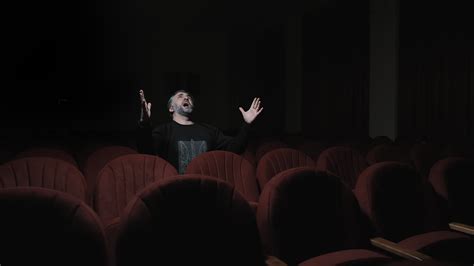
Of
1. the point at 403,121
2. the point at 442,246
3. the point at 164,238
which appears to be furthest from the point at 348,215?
the point at 403,121

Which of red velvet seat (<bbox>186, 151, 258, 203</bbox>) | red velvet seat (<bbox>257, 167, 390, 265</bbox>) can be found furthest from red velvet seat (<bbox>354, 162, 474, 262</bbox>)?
red velvet seat (<bbox>186, 151, 258, 203</bbox>)

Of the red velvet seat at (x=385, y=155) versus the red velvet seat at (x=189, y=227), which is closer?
the red velvet seat at (x=189, y=227)

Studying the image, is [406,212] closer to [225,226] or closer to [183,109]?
[225,226]

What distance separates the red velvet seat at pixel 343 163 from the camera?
3.22 metres

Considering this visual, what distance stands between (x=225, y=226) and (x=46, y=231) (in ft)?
1.84

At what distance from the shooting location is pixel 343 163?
330 centimetres

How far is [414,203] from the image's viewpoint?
7.22 ft

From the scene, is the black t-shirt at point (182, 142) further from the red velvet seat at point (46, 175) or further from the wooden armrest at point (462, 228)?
the wooden armrest at point (462, 228)

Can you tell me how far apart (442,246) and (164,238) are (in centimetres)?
129

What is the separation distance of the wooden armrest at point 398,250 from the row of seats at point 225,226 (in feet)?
0.19

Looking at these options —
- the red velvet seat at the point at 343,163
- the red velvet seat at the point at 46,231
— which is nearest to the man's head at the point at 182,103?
the red velvet seat at the point at 343,163

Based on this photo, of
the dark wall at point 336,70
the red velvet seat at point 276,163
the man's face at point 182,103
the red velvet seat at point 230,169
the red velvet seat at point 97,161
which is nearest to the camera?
the red velvet seat at point 230,169

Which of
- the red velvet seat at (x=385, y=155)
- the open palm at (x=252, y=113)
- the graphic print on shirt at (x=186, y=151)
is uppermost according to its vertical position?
the open palm at (x=252, y=113)

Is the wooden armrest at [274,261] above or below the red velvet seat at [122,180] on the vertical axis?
below
